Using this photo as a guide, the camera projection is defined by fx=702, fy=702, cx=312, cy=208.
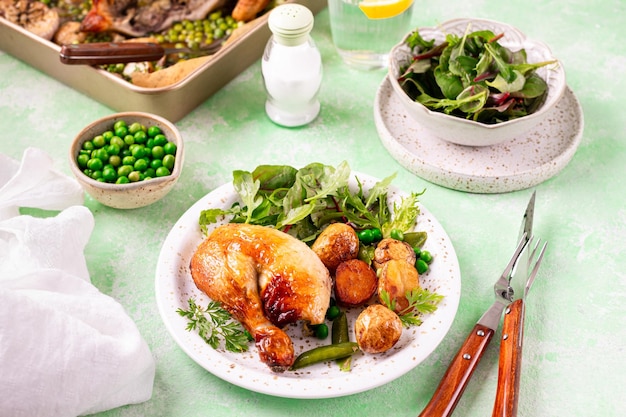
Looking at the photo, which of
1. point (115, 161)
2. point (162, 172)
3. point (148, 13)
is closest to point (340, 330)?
point (162, 172)

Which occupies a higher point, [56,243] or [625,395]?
[56,243]

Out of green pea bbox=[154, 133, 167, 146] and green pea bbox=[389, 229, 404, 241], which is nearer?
green pea bbox=[389, 229, 404, 241]

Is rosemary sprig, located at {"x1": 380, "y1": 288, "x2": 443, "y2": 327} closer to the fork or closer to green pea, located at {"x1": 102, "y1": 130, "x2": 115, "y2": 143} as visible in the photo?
the fork

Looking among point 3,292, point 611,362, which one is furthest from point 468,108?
point 3,292

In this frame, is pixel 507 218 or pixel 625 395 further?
pixel 507 218

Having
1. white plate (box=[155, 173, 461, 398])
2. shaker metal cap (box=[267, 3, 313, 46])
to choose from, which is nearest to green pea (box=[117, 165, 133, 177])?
white plate (box=[155, 173, 461, 398])

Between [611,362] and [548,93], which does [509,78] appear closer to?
[548,93]
